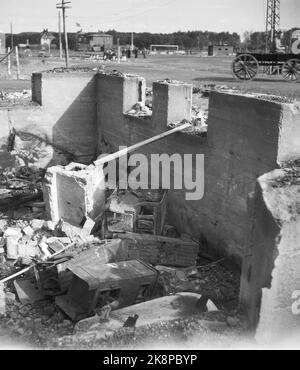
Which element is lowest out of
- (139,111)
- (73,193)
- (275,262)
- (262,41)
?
(73,193)

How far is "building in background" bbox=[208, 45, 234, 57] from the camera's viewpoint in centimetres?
4878

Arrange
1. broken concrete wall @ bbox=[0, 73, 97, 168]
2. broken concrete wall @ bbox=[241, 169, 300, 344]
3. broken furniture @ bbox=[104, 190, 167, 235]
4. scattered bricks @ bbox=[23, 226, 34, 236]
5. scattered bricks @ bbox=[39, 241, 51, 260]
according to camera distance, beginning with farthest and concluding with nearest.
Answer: broken concrete wall @ bbox=[0, 73, 97, 168], scattered bricks @ bbox=[23, 226, 34, 236], broken furniture @ bbox=[104, 190, 167, 235], scattered bricks @ bbox=[39, 241, 51, 260], broken concrete wall @ bbox=[241, 169, 300, 344]

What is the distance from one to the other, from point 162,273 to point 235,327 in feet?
8.74

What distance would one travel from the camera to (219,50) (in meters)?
50.1

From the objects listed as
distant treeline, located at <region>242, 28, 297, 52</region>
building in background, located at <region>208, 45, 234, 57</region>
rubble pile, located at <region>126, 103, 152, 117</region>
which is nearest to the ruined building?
rubble pile, located at <region>126, 103, 152, 117</region>

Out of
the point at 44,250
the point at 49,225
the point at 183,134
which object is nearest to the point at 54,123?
the point at 49,225

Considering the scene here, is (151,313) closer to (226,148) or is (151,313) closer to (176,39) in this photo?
(226,148)

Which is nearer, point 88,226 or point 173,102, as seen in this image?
point 88,226

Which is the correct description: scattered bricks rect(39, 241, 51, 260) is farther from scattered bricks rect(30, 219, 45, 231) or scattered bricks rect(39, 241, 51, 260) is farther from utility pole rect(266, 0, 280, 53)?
utility pole rect(266, 0, 280, 53)

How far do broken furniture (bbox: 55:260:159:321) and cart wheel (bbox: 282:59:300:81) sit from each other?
13.0 m

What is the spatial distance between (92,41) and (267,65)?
137ft
